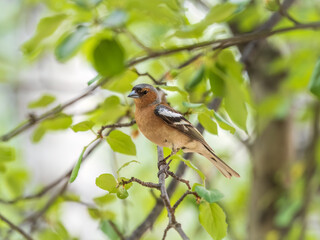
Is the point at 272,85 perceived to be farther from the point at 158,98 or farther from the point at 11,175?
the point at 11,175

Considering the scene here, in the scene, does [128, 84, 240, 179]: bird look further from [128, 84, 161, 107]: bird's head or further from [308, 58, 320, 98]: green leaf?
[308, 58, 320, 98]: green leaf

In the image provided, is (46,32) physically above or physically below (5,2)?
below

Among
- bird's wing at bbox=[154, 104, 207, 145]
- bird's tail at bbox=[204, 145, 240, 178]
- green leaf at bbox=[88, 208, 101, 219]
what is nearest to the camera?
bird's tail at bbox=[204, 145, 240, 178]

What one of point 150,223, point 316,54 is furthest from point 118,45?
point 316,54

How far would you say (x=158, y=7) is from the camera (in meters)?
1.35

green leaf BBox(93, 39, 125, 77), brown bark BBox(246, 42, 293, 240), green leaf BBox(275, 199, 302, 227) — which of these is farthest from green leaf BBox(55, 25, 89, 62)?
brown bark BBox(246, 42, 293, 240)

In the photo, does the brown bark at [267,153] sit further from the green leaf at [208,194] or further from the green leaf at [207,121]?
the green leaf at [208,194]

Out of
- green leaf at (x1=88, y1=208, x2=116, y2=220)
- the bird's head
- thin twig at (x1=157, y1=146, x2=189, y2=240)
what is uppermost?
the bird's head

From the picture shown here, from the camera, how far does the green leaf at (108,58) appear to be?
1.10 metres

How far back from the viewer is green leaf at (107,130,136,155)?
1.52 m

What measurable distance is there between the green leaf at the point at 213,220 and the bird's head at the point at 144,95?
0.63 meters

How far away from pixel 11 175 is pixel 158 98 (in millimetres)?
1347

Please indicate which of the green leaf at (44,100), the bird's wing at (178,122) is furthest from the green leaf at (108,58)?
the green leaf at (44,100)

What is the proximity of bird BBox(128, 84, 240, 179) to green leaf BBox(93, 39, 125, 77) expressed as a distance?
0.66m
